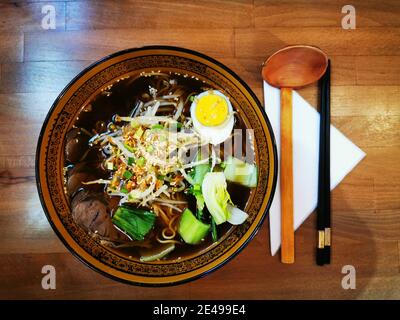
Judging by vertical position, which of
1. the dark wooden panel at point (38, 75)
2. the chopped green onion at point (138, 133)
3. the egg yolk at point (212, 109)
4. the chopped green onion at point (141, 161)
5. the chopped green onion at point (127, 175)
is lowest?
the chopped green onion at point (127, 175)

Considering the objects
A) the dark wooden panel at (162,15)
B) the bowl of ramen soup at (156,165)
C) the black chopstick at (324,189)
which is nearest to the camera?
the bowl of ramen soup at (156,165)

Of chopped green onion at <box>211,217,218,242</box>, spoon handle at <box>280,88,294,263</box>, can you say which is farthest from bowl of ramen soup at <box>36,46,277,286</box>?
spoon handle at <box>280,88,294,263</box>

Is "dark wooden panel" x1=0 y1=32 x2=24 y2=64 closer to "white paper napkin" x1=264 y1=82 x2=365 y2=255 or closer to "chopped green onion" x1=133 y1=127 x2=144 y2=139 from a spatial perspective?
"chopped green onion" x1=133 y1=127 x2=144 y2=139

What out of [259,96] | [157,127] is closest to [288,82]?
[259,96]

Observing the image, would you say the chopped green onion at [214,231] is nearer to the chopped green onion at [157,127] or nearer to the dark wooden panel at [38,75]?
Answer: the chopped green onion at [157,127]

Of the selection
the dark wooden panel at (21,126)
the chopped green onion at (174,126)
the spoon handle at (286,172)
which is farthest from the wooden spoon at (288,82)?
the dark wooden panel at (21,126)

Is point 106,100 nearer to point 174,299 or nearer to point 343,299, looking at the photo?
point 174,299

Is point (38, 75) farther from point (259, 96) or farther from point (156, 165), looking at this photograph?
point (259, 96)
